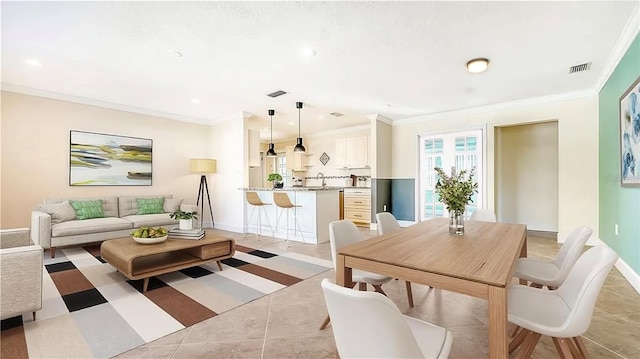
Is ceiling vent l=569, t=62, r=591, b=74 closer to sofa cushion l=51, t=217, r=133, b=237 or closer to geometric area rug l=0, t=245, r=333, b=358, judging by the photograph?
geometric area rug l=0, t=245, r=333, b=358

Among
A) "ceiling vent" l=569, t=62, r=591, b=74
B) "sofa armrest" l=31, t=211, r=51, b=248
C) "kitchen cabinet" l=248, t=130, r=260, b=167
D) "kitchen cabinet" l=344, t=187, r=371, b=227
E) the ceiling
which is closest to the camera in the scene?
the ceiling

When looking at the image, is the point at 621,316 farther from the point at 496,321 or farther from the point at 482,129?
the point at 482,129

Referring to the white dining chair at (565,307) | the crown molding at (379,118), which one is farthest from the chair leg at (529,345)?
the crown molding at (379,118)

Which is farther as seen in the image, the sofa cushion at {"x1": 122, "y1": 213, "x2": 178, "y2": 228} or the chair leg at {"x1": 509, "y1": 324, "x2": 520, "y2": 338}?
the sofa cushion at {"x1": 122, "y1": 213, "x2": 178, "y2": 228}

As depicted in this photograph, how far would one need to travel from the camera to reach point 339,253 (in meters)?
1.49

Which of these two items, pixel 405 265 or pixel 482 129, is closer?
pixel 405 265

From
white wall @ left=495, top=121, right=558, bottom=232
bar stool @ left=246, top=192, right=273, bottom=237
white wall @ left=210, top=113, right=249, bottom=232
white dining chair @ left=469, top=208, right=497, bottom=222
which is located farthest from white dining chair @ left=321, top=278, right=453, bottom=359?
white wall @ left=495, top=121, right=558, bottom=232

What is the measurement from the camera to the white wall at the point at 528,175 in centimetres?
562

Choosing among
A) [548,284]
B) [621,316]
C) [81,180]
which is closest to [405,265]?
[548,284]

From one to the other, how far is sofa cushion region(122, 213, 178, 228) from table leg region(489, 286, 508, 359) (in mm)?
5083

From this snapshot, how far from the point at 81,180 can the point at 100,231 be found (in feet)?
4.17

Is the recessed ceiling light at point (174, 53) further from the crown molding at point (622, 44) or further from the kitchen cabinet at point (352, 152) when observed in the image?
the kitchen cabinet at point (352, 152)

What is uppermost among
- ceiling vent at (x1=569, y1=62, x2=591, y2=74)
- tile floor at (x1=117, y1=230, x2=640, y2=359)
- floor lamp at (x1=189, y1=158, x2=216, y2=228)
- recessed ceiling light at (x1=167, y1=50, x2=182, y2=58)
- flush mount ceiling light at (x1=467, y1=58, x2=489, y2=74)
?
ceiling vent at (x1=569, y1=62, x2=591, y2=74)

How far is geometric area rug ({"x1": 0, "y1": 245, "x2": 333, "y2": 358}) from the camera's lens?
178 cm
